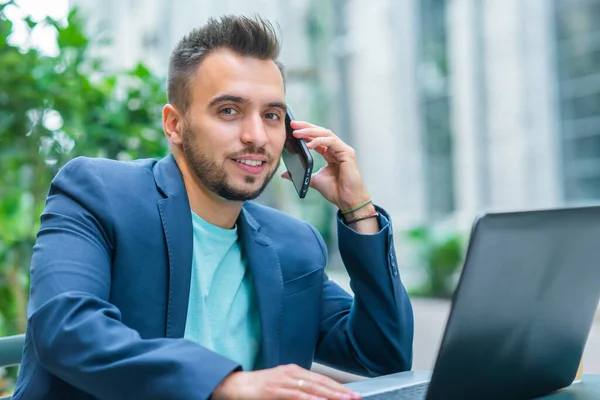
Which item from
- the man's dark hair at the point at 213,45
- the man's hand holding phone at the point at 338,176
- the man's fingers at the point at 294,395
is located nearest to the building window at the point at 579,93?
the man's hand holding phone at the point at 338,176

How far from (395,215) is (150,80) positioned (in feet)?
22.1

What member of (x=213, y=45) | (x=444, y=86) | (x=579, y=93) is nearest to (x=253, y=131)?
(x=213, y=45)

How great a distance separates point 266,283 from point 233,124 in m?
0.35

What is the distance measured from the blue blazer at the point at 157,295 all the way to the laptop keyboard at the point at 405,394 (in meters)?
0.27

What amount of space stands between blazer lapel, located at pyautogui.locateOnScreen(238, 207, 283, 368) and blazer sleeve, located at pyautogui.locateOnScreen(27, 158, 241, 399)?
34cm

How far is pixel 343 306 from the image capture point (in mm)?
1732

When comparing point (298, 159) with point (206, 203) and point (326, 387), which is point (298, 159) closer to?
point (206, 203)

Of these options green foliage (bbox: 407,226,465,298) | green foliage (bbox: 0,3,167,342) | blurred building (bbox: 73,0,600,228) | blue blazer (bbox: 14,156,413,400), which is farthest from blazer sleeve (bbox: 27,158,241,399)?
green foliage (bbox: 407,226,465,298)

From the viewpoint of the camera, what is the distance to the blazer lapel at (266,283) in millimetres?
1501

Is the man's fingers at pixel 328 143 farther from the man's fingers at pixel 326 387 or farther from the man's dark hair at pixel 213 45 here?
the man's fingers at pixel 326 387

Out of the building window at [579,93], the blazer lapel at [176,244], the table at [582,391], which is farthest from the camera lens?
the building window at [579,93]

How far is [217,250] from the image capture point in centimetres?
156

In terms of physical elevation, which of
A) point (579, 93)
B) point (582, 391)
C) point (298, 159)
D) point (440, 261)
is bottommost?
point (440, 261)

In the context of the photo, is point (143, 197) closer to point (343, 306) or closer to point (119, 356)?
point (119, 356)
